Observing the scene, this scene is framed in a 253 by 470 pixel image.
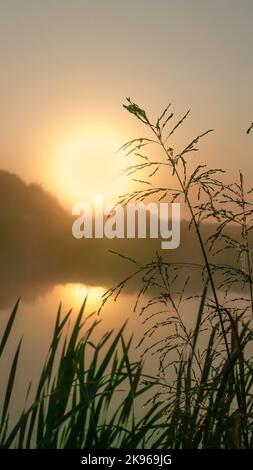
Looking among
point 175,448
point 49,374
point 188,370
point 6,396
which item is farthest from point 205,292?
point 6,396

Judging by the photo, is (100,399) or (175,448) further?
(100,399)

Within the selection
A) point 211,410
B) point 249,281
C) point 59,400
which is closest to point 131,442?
point 59,400

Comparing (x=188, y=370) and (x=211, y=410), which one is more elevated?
(x=188, y=370)

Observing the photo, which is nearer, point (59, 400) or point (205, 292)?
point (205, 292)

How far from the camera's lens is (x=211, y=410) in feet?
6.15

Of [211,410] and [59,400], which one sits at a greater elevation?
[59,400]

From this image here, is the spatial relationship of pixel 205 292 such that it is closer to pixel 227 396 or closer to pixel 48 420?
pixel 227 396

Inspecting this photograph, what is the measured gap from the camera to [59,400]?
240 cm
